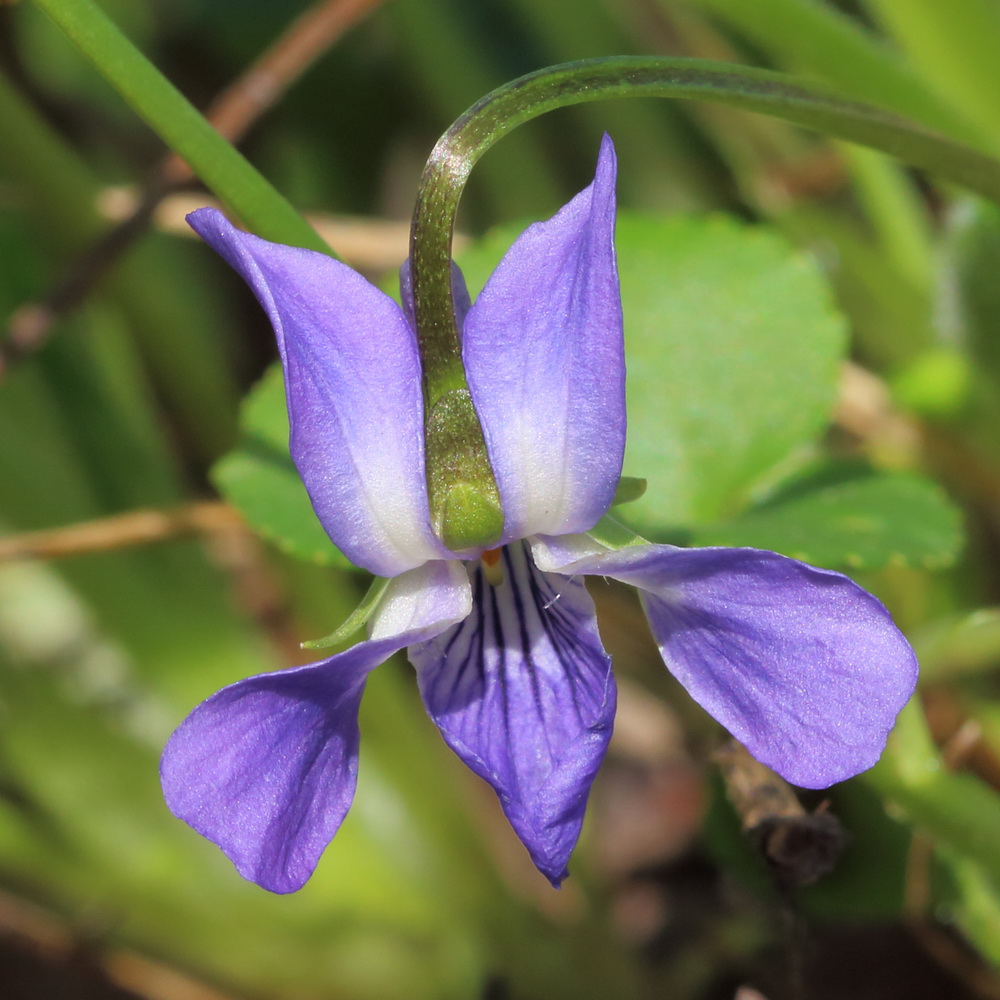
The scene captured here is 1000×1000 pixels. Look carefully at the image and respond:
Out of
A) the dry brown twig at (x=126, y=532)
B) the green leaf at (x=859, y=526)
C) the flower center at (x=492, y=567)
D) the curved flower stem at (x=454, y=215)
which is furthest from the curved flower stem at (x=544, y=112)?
the dry brown twig at (x=126, y=532)

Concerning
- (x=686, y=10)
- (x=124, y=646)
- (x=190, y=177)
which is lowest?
(x=124, y=646)

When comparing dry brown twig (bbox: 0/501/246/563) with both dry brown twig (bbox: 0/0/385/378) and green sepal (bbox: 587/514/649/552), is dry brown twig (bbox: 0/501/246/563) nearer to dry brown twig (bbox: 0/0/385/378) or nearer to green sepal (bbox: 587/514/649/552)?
dry brown twig (bbox: 0/0/385/378)

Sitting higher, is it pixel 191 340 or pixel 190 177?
pixel 190 177

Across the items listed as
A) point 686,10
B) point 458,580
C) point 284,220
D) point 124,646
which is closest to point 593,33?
point 686,10

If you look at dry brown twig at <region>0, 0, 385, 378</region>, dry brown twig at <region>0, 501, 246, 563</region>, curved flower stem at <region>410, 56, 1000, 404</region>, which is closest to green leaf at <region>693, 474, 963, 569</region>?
curved flower stem at <region>410, 56, 1000, 404</region>

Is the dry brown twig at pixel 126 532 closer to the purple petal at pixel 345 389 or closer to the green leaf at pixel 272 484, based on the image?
the green leaf at pixel 272 484

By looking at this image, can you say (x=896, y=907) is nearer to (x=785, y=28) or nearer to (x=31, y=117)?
(x=785, y=28)
